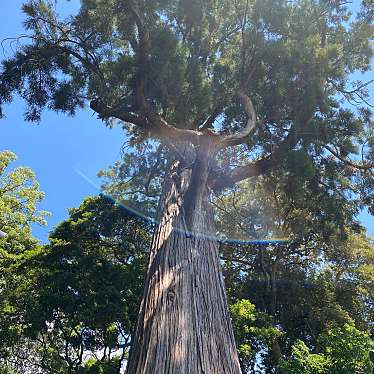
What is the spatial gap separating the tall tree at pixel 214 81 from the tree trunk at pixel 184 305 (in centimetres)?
58

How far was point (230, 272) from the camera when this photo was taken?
12.1 meters

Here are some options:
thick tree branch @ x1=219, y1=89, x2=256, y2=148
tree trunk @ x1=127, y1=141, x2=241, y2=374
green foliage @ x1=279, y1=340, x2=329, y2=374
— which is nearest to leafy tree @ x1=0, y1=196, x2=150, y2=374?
green foliage @ x1=279, y1=340, x2=329, y2=374

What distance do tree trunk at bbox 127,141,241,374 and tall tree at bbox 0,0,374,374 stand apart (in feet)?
1.89

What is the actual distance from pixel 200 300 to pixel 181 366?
29.8 inches

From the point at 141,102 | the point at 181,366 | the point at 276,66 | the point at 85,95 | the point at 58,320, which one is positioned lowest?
the point at 181,366

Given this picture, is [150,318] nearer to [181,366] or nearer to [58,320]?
[181,366]

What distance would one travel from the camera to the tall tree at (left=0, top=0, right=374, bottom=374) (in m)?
6.39

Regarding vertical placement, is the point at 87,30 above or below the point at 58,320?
above

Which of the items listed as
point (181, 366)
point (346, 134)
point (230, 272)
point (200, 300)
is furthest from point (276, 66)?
point (230, 272)

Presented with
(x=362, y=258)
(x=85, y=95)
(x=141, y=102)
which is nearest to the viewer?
(x=141, y=102)

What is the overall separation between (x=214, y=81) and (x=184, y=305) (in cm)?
536

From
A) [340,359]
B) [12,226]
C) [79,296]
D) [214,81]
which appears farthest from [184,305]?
[12,226]

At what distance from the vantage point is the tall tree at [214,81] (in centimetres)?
639

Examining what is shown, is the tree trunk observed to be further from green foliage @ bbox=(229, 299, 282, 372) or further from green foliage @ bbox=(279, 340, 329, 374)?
green foliage @ bbox=(229, 299, 282, 372)
